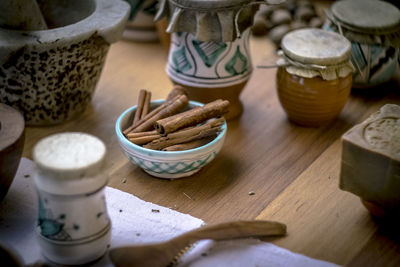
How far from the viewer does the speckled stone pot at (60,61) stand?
129 cm

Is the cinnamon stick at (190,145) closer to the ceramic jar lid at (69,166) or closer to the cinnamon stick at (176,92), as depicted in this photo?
the cinnamon stick at (176,92)

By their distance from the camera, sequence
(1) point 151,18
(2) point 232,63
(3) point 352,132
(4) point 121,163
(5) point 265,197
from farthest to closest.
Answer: (1) point 151,18 → (2) point 232,63 → (4) point 121,163 → (5) point 265,197 → (3) point 352,132

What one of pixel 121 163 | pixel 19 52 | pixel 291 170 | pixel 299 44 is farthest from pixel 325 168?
pixel 19 52

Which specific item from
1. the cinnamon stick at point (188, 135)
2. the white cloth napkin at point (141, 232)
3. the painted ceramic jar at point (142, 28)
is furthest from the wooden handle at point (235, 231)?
the painted ceramic jar at point (142, 28)

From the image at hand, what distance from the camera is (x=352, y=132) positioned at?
3.67 feet

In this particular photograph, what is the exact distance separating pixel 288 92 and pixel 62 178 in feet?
2.43

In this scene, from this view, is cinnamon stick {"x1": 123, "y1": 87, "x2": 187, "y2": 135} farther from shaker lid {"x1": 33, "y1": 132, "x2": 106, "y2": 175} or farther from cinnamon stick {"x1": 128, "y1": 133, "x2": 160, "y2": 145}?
shaker lid {"x1": 33, "y1": 132, "x2": 106, "y2": 175}

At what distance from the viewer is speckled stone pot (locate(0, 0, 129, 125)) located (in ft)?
4.23

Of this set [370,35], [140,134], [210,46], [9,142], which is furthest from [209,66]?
[9,142]

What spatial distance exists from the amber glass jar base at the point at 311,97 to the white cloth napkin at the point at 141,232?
0.49 metres

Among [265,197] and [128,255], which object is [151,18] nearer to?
[265,197]

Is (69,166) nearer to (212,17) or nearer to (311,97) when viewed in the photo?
(212,17)

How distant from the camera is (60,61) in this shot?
1351 mm

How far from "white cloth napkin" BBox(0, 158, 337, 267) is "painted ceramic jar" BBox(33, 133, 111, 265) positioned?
57 millimetres
